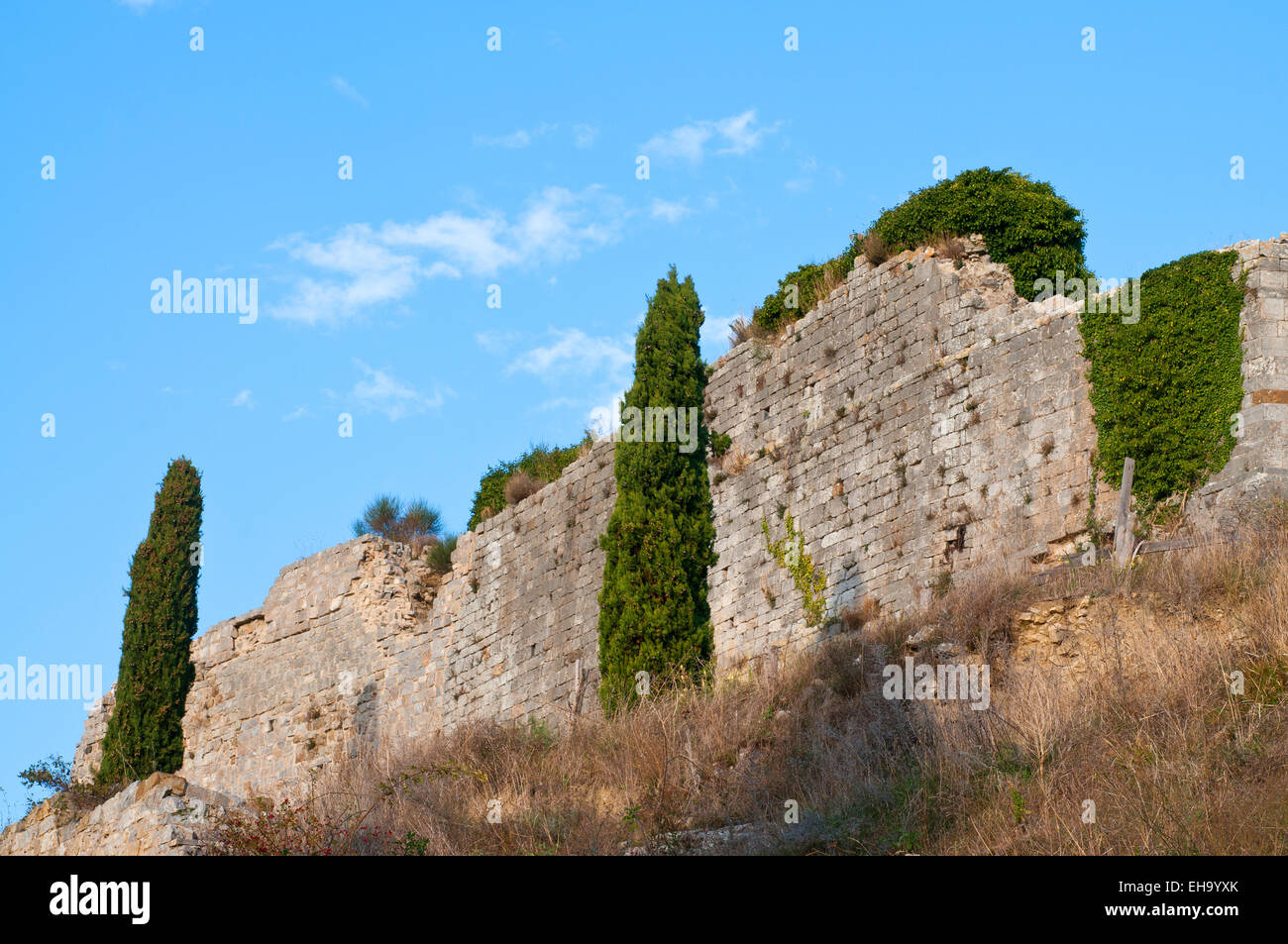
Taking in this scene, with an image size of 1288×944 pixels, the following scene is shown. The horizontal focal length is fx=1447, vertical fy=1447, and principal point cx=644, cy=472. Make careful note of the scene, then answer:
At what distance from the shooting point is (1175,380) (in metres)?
13.2

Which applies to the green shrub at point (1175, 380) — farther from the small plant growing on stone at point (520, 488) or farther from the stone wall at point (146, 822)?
the small plant growing on stone at point (520, 488)

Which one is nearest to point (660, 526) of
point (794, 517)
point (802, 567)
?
point (794, 517)

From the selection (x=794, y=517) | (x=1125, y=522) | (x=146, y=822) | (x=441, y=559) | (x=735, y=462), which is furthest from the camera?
(x=441, y=559)

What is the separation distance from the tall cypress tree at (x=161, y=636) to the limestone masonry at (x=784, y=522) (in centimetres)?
115

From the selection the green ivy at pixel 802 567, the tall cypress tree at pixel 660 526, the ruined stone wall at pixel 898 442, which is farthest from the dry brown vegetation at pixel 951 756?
the tall cypress tree at pixel 660 526

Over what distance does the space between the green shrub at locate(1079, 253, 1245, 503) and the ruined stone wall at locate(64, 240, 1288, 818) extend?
0.21 metres

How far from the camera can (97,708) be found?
1085 inches

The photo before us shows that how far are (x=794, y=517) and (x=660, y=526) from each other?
1.56 meters

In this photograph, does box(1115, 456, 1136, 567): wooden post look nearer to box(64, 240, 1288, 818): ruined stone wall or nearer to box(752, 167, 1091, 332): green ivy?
box(64, 240, 1288, 818): ruined stone wall

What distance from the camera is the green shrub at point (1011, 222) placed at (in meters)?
15.7

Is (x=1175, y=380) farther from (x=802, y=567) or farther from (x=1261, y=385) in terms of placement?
(x=802, y=567)

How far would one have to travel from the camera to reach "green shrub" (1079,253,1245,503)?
12.9 meters

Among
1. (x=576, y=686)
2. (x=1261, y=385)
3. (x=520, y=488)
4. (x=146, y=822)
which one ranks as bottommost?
(x=146, y=822)

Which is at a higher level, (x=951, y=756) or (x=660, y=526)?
(x=660, y=526)
